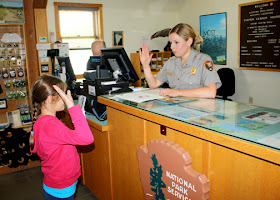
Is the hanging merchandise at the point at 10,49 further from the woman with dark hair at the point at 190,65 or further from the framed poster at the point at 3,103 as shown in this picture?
the woman with dark hair at the point at 190,65

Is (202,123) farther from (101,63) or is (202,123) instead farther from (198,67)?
(101,63)

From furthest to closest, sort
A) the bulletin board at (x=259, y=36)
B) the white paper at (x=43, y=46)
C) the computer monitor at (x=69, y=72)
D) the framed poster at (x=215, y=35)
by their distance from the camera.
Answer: the framed poster at (x=215, y=35) → the bulletin board at (x=259, y=36) → the white paper at (x=43, y=46) → the computer monitor at (x=69, y=72)

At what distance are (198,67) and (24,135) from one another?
2.71 m

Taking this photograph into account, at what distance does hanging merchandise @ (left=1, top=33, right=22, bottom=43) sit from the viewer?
13.2ft

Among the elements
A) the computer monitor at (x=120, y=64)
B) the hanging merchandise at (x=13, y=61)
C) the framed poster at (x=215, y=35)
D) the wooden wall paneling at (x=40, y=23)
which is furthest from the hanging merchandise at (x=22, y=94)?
the framed poster at (x=215, y=35)

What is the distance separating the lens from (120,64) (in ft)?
8.51

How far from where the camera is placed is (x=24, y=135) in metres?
3.80

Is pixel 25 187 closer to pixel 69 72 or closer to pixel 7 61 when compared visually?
pixel 69 72

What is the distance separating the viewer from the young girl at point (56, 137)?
160 cm

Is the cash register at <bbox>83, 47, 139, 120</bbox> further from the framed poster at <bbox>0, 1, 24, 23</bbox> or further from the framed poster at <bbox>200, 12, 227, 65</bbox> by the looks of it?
the framed poster at <bbox>200, 12, 227, 65</bbox>

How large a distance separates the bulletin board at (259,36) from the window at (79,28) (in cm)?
310

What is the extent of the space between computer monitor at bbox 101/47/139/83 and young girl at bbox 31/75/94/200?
2.88 ft

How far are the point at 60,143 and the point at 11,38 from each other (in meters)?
3.06

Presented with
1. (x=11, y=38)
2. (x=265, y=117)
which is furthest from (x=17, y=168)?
(x=265, y=117)
